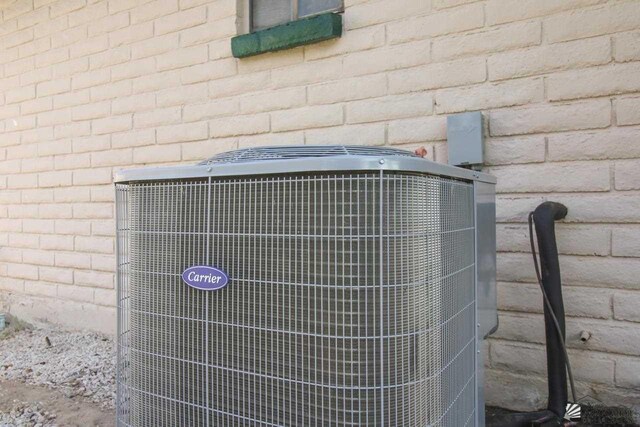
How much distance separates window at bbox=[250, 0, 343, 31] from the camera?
148 inches

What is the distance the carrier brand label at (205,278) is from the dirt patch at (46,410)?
1834mm

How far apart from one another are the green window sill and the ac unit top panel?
5.49ft

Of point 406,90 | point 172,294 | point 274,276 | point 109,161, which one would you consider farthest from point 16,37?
point 274,276

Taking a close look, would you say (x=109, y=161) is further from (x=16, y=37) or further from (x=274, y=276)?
(x=274, y=276)

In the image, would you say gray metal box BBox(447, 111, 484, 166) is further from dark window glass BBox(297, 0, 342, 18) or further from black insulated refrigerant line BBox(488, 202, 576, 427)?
dark window glass BBox(297, 0, 342, 18)

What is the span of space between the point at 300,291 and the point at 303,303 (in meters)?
0.04

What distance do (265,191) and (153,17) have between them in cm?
353

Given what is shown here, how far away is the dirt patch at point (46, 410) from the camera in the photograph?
3.22 meters

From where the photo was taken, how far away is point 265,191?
180 centimetres

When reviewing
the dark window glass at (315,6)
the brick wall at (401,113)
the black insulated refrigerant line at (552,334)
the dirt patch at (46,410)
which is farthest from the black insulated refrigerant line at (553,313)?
the dirt patch at (46,410)

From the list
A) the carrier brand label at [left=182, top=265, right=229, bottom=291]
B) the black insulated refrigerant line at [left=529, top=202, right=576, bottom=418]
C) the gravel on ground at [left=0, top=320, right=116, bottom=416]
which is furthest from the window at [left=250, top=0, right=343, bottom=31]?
the gravel on ground at [left=0, top=320, right=116, bottom=416]

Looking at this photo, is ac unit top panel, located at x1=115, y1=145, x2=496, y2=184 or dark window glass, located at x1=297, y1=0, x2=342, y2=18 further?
dark window glass, located at x1=297, y1=0, x2=342, y2=18

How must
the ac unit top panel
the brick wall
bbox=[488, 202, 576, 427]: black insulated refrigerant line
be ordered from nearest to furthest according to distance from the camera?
the ac unit top panel → bbox=[488, 202, 576, 427]: black insulated refrigerant line → the brick wall

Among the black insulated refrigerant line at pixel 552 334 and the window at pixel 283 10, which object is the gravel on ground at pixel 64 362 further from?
the window at pixel 283 10
